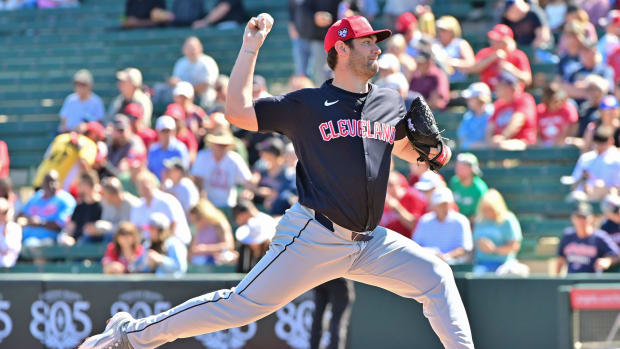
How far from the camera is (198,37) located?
16328 mm

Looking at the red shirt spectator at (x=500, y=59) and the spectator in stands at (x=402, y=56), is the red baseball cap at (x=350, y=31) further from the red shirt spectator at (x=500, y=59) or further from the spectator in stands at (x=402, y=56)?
the spectator in stands at (x=402, y=56)

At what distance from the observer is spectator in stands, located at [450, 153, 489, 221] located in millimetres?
11148

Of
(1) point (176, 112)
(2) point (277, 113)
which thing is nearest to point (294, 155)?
(1) point (176, 112)

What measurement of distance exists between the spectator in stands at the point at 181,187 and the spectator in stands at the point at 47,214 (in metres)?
1.24

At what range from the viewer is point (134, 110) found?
541 inches

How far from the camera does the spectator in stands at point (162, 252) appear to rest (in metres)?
10.5

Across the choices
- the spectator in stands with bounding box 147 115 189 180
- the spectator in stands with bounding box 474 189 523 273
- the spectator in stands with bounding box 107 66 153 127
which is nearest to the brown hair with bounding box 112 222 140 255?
the spectator in stands with bounding box 147 115 189 180

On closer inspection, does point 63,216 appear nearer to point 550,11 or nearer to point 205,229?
point 205,229

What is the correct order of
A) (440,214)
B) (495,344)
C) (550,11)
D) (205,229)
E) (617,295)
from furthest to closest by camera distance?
1. (550,11)
2. (205,229)
3. (440,214)
4. (495,344)
5. (617,295)

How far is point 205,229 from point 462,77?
4.55 metres

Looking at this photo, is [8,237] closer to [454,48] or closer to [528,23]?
[454,48]

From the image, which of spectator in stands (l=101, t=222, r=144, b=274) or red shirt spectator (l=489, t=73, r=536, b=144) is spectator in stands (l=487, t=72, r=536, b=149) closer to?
red shirt spectator (l=489, t=73, r=536, b=144)

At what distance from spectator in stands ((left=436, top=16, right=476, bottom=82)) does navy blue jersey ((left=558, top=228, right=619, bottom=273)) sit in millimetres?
4115

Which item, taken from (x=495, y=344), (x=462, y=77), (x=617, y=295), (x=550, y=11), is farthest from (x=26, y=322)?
A: (x=550, y=11)
